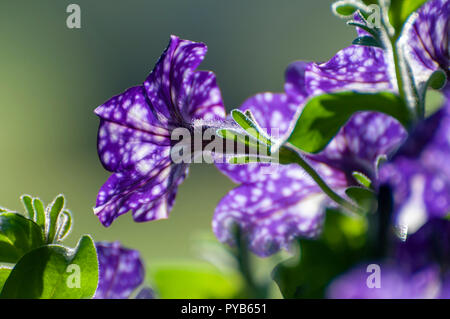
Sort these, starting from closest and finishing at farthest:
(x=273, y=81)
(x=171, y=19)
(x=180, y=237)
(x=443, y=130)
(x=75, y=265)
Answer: (x=443, y=130)
(x=75, y=265)
(x=180, y=237)
(x=273, y=81)
(x=171, y=19)

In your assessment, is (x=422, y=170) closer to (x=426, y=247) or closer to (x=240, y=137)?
(x=426, y=247)

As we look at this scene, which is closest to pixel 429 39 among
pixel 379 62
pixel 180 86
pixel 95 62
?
pixel 379 62

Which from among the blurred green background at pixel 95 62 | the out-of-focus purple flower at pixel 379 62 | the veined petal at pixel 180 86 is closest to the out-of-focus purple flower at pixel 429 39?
the out-of-focus purple flower at pixel 379 62

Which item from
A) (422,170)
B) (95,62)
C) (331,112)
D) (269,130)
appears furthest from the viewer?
(95,62)

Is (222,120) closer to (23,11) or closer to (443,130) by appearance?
(443,130)

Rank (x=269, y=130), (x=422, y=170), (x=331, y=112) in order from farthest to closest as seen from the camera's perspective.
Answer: (x=269, y=130)
(x=331, y=112)
(x=422, y=170)

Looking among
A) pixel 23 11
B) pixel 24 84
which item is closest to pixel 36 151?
pixel 24 84
